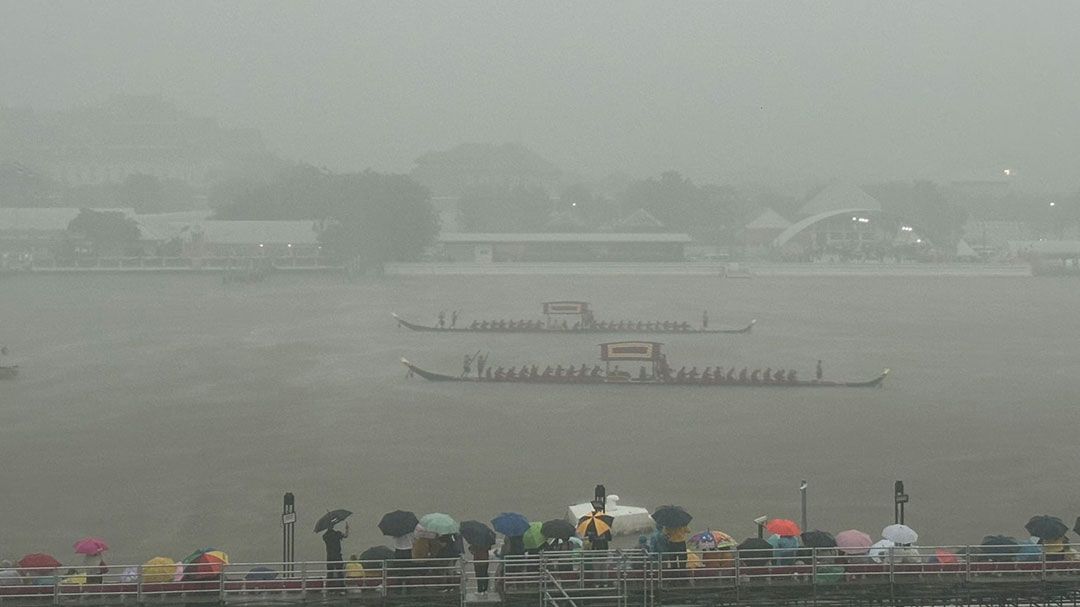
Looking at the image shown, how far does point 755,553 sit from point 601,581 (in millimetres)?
931

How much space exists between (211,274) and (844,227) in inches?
1001

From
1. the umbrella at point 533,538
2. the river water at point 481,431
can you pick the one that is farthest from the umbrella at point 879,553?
the river water at point 481,431

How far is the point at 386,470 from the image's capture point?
37.6 feet

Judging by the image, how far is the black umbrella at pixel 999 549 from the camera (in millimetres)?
6281

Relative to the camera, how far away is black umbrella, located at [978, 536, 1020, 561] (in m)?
6.28

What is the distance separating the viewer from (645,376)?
16.7 meters

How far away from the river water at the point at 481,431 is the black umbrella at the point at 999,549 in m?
2.45

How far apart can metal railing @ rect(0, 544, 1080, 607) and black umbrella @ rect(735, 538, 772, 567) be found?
14mm

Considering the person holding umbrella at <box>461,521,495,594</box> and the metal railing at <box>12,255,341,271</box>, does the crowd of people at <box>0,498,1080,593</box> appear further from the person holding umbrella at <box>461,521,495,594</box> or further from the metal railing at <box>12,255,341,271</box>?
the metal railing at <box>12,255,341,271</box>

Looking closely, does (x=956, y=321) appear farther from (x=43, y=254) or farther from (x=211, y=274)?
(x=43, y=254)

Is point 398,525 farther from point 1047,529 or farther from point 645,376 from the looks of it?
point 645,376

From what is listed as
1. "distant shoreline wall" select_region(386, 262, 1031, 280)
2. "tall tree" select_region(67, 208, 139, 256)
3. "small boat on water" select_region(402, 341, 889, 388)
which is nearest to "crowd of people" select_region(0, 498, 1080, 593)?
"small boat on water" select_region(402, 341, 889, 388)

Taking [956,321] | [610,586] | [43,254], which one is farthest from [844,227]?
[610,586]

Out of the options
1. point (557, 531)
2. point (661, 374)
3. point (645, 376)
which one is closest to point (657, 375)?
point (661, 374)
